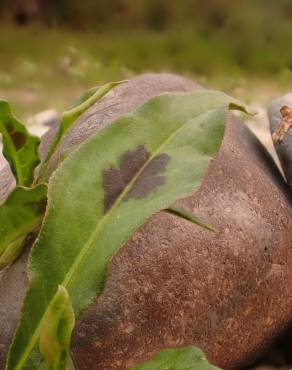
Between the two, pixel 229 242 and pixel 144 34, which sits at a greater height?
pixel 229 242

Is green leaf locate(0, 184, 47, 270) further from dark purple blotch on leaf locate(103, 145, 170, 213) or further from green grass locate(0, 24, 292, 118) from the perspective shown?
green grass locate(0, 24, 292, 118)

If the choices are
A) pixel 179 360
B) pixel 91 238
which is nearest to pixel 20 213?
pixel 91 238

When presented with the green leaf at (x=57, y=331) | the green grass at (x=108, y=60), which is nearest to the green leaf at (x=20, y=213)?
the green leaf at (x=57, y=331)

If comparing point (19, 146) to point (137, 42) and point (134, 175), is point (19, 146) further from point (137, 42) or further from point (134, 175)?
point (137, 42)

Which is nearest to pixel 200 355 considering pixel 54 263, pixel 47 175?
pixel 54 263

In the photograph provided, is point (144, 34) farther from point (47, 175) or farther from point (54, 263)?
point (54, 263)

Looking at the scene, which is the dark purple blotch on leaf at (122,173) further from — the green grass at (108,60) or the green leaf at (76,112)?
the green grass at (108,60)
